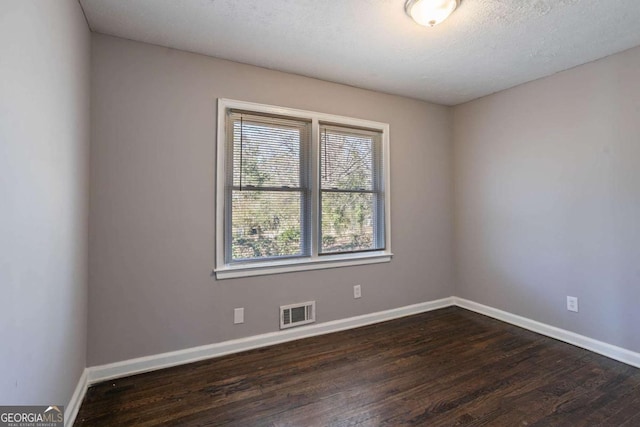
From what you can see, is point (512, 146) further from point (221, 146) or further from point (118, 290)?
point (118, 290)

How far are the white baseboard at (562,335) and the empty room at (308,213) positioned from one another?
2cm

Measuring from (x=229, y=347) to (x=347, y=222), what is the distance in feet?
5.32

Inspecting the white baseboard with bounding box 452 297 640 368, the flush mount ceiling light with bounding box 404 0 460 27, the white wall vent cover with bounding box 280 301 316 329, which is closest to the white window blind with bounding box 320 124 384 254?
the white wall vent cover with bounding box 280 301 316 329

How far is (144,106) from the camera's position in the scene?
7.52 ft

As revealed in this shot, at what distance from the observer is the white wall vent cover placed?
2787mm

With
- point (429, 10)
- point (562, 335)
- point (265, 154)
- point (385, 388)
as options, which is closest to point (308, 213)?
point (265, 154)

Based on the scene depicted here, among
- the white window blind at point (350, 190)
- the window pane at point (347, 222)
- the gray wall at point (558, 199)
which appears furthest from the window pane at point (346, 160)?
the gray wall at point (558, 199)

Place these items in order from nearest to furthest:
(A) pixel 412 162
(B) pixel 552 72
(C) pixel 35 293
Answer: (C) pixel 35 293 < (B) pixel 552 72 < (A) pixel 412 162

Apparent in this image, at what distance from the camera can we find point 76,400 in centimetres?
183

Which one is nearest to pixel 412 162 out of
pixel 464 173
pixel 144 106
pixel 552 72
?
pixel 464 173

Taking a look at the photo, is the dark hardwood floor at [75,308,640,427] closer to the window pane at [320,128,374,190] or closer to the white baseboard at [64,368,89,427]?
the white baseboard at [64,368,89,427]

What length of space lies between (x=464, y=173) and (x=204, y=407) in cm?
355

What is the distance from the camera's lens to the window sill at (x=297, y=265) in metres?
2.57

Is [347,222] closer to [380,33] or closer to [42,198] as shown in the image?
[380,33]
